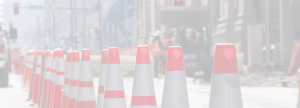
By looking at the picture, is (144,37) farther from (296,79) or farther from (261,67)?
(296,79)

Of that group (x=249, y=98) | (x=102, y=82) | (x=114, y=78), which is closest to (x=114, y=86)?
(x=114, y=78)

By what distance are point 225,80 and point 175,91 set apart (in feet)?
1.95

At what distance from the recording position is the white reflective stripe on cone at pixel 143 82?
16.0 feet

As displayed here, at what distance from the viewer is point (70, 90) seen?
660 cm

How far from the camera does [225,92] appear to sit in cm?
409

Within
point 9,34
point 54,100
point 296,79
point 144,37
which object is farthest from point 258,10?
point 144,37

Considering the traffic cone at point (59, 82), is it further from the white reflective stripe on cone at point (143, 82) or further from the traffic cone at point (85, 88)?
the white reflective stripe on cone at point (143, 82)

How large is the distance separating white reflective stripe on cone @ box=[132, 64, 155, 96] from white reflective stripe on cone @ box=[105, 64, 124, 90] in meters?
0.34

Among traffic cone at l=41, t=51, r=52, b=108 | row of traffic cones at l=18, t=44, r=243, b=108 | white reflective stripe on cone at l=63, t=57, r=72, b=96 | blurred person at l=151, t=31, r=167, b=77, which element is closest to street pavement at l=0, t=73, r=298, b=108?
traffic cone at l=41, t=51, r=52, b=108

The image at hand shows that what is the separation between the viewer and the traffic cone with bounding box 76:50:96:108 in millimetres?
6059

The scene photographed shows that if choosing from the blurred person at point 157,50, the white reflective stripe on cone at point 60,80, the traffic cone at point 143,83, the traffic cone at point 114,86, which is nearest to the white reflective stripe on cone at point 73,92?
the white reflective stripe on cone at point 60,80

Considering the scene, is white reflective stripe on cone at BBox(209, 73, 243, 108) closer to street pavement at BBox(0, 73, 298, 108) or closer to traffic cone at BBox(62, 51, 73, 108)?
traffic cone at BBox(62, 51, 73, 108)

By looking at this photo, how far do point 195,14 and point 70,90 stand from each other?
12.4m

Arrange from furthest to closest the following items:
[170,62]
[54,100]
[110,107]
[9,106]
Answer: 1. [9,106]
2. [54,100]
3. [110,107]
4. [170,62]
